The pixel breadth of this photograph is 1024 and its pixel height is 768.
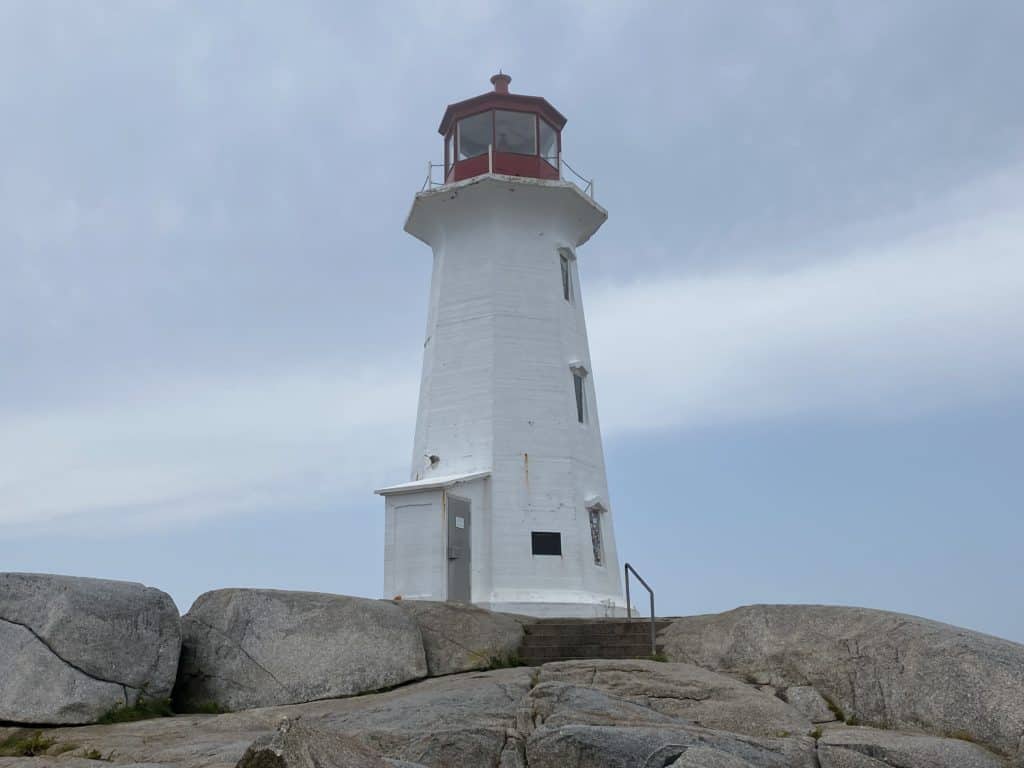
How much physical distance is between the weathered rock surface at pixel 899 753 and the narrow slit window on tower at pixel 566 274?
1181cm

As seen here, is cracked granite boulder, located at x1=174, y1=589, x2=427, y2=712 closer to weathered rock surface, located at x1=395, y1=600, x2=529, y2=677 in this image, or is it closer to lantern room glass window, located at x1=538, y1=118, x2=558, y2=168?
weathered rock surface, located at x1=395, y1=600, x2=529, y2=677

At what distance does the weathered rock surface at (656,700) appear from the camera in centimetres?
968

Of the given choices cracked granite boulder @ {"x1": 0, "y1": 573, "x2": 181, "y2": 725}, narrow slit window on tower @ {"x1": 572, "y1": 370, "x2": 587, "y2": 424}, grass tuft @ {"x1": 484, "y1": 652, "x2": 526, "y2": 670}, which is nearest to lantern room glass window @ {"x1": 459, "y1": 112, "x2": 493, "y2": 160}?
narrow slit window on tower @ {"x1": 572, "y1": 370, "x2": 587, "y2": 424}

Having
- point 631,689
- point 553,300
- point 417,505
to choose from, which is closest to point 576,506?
point 417,505

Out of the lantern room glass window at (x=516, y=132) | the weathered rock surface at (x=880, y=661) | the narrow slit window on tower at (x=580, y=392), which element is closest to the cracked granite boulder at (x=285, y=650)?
the weathered rock surface at (x=880, y=661)

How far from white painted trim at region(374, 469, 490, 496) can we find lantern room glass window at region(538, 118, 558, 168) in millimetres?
6860

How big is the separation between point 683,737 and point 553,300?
11712mm

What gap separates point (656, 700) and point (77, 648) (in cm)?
639

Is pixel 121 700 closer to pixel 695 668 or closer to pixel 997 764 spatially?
pixel 695 668

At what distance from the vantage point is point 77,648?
36.4 ft

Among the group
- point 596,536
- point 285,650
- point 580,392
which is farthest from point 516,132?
point 285,650

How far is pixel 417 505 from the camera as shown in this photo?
1752cm

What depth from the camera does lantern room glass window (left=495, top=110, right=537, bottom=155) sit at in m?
20.4

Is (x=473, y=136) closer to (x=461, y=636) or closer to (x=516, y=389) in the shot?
(x=516, y=389)
